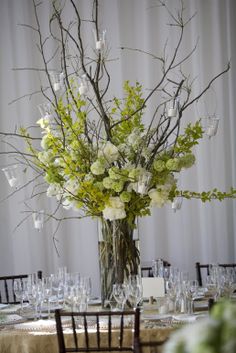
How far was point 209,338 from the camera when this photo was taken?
1.24m

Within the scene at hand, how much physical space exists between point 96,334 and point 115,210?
626 mm

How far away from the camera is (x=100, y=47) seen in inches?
134

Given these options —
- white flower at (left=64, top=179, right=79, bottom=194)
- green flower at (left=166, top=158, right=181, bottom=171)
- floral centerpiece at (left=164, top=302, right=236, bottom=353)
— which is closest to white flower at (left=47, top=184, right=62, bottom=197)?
white flower at (left=64, top=179, right=79, bottom=194)

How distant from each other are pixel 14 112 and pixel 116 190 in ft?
7.32

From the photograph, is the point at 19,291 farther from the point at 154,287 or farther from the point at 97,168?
the point at 97,168

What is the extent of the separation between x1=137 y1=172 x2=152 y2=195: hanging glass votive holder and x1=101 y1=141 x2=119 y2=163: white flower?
7.3 inches

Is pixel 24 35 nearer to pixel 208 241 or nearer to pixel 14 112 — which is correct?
pixel 14 112

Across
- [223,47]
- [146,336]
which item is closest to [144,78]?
[223,47]

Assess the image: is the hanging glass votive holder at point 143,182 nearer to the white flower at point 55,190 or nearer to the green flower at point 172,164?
the green flower at point 172,164

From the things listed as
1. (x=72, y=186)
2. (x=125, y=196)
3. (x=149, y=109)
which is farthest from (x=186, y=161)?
(x=149, y=109)

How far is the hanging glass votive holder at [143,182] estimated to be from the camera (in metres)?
3.37

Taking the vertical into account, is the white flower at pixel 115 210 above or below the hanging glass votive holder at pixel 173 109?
below

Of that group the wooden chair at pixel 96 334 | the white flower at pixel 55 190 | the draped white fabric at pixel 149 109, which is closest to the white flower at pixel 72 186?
the white flower at pixel 55 190

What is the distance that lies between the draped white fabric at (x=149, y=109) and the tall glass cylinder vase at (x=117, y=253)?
1.82m
